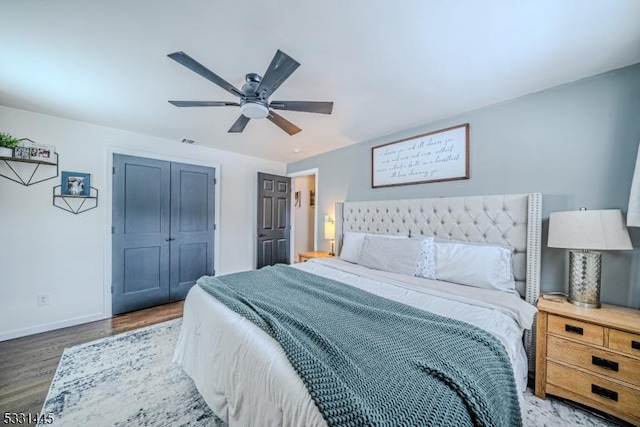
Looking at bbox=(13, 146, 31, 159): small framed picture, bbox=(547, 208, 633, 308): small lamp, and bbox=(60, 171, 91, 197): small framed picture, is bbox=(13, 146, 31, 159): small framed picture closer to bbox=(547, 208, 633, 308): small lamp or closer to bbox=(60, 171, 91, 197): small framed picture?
bbox=(60, 171, 91, 197): small framed picture

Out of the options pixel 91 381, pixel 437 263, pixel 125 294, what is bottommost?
pixel 91 381

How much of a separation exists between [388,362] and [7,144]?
3.90 meters

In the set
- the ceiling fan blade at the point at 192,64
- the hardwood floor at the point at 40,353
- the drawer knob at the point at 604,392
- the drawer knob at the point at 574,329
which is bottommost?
the hardwood floor at the point at 40,353

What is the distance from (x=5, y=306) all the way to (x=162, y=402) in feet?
7.85

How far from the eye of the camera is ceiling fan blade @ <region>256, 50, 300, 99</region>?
138cm

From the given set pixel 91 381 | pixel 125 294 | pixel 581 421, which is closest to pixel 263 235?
pixel 125 294

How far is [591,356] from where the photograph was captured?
155 cm

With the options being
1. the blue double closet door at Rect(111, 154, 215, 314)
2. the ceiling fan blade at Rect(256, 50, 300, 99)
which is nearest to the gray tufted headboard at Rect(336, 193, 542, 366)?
the ceiling fan blade at Rect(256, 50, 300, 99)

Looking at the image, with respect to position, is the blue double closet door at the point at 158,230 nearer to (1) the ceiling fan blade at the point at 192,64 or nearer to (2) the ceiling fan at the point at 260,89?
(2) the ceiling fan at the point at 260,89

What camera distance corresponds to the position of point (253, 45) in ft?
5.19

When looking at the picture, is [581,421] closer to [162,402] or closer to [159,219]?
[162,402]

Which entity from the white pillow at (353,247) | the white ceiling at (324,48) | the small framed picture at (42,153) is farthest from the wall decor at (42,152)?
the white pillow at (353,247)

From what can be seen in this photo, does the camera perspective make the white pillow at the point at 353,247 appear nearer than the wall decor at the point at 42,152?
No

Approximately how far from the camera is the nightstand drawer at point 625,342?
1.42 metres
